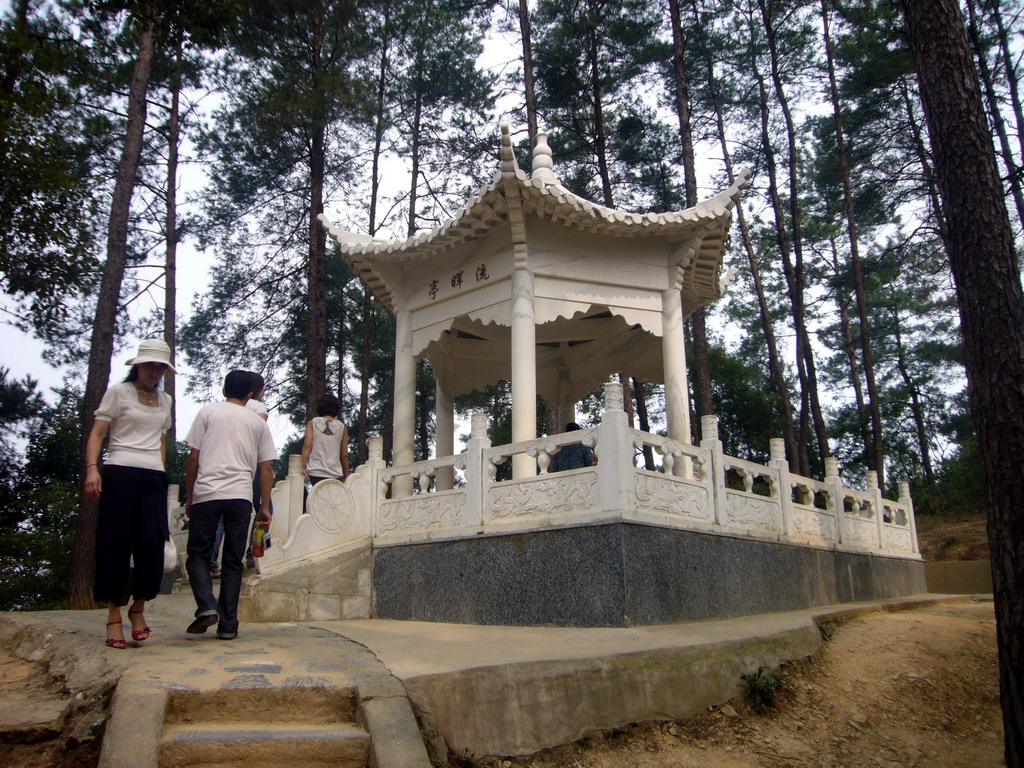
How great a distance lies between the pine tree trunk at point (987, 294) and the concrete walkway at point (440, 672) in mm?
1685

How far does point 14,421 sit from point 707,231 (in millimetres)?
19726

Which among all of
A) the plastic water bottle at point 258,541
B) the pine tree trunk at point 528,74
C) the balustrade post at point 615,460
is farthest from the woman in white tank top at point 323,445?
the pine tree trunk at point 528,74

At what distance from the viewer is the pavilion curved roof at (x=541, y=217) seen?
855cm

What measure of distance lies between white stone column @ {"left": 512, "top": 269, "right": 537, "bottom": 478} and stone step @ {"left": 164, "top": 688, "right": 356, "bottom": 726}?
4.39 m

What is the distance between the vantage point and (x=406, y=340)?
10.5 m

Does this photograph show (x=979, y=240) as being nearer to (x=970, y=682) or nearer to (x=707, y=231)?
(x=970, y=682)

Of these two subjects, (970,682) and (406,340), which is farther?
(406,340)

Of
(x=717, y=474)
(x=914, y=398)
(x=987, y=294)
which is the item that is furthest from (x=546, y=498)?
(x=914, y=398)

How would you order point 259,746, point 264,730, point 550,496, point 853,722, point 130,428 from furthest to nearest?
1. point 550,496
2. point 853,722
3. point 130,428
4. point 264,730
5. point 259,746

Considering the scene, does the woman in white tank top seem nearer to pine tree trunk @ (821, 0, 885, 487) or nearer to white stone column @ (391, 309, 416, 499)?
white stone column @ (391, 309, 416, 499)

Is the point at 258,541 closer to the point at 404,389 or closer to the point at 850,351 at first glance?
the point at 404,389

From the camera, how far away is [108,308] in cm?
1067

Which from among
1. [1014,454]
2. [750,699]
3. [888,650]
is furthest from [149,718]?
[888,650]

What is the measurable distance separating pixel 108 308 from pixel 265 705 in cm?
808
